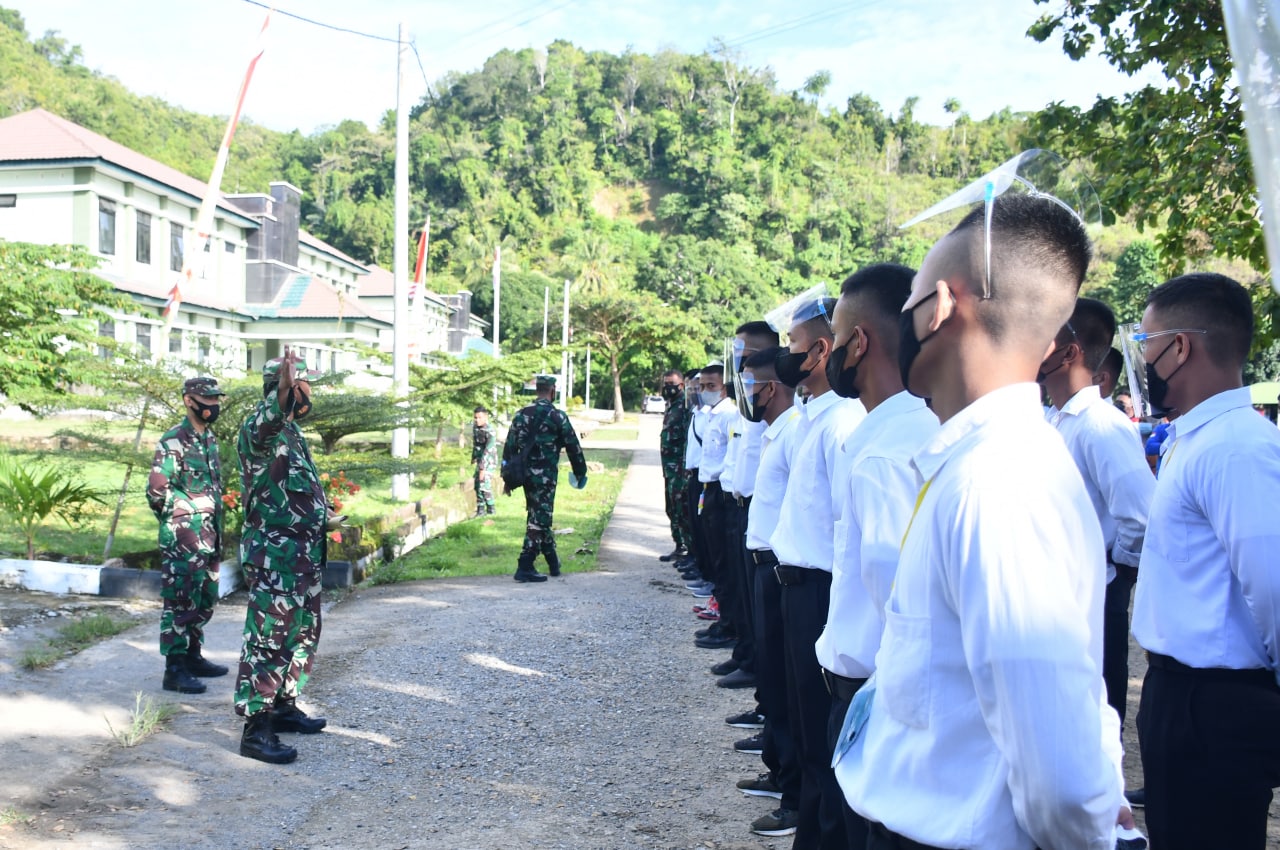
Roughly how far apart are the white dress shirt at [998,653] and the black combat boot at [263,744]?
13.4 feet

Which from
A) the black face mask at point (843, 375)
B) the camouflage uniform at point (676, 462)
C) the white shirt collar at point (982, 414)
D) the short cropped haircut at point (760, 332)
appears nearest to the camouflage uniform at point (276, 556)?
the short cropped haircut at point (760, 332)

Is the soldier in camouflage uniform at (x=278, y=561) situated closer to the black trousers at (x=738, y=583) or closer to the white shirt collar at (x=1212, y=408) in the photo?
the black trousers at (x=738, y=583)

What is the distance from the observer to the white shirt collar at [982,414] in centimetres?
165

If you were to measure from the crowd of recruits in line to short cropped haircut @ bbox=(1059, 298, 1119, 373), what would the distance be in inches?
0.5

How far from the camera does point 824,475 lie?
3.56 metres

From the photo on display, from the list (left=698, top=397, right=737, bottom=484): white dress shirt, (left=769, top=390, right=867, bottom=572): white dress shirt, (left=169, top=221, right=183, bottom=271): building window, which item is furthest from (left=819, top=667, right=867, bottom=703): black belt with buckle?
(left=169, top=221, right=183, bottom=271): building window

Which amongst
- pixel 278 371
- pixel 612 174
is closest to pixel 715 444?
pixel 278 371

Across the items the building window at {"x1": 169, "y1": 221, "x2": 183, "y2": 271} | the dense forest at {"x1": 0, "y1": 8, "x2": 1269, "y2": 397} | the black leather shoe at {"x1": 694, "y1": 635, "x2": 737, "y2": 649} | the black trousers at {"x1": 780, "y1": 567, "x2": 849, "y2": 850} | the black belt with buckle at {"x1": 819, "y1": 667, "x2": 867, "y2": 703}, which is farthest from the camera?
the dense forest at {"x1": 0, "y1": 8, "x2": 1269, "y2": 397}

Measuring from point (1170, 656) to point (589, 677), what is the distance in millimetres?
4475

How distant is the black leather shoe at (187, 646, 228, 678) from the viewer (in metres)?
6.31

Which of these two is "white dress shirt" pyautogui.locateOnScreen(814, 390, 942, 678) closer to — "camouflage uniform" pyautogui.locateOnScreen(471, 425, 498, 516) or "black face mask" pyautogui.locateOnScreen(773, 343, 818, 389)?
"black face mask" pyautogui.locateOnScreen(773, 343, 818, 389)

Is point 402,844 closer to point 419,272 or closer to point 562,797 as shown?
point 562,797

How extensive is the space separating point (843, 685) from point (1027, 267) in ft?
5.11

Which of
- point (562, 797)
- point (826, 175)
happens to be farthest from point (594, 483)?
point (826, 175)
